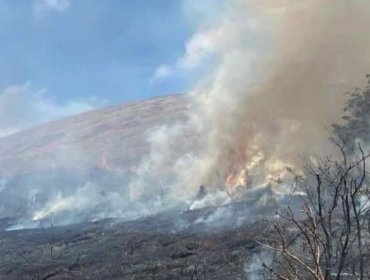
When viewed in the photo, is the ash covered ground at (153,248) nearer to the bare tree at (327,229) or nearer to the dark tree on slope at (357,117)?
the bare tree at (327,229)

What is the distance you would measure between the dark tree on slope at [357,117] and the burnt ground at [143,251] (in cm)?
1473

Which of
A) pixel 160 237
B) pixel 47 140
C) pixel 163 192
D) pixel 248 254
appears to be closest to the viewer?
pixel 248 254

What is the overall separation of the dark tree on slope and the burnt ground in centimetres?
1473

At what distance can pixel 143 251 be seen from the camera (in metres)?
32.0

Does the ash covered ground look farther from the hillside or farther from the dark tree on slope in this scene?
the hillside

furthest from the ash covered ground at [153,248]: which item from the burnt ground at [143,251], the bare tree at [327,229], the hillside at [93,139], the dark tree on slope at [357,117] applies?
the hillside at [93,139]

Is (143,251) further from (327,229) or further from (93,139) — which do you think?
(93,139)

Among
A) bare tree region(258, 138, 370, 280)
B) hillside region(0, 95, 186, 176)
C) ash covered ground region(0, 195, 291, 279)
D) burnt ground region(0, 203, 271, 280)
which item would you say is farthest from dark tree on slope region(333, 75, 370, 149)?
hillside region(0, 95, 186, 176)

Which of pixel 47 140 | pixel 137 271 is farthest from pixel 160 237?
pixel 47 140

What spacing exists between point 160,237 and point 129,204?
32570 mm

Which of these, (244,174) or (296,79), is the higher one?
(296,79)

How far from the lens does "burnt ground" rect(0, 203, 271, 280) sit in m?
26.2

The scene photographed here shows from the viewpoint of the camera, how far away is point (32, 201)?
8500 cm

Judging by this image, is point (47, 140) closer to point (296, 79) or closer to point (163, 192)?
point (163, 192)
